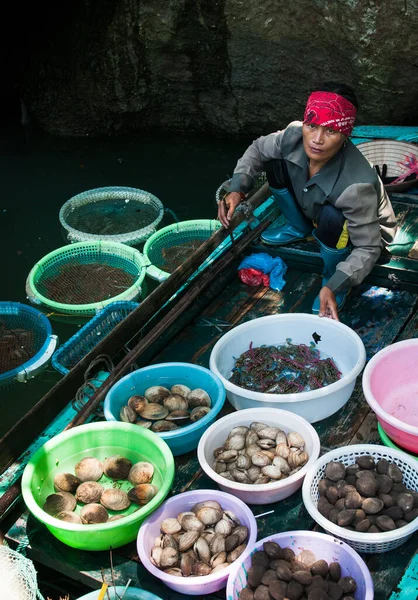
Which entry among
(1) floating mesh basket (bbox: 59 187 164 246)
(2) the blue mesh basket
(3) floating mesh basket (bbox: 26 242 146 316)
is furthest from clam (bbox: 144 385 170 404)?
(1) floating mesh basket (bbox: 59 187 164 246)

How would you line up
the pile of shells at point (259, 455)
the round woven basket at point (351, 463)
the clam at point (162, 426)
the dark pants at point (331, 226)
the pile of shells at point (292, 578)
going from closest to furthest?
the pile of shells at point (292, 578), the round woven basket at point (351, 463), the pile of shells at point (259, 455), the clam at point (162, 426), the dark pants at point (331, 226)

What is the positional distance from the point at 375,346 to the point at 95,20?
5144 millimetres

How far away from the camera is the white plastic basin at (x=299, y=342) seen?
8.96 feet

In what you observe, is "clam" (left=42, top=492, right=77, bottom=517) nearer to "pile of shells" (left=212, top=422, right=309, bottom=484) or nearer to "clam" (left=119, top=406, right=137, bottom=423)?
"clam" (left=119, top=406, right=137, bottom=423)

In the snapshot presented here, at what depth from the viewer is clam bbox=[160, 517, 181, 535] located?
2332 millimetres

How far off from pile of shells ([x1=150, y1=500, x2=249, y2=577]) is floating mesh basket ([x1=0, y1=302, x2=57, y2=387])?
6.69 ft

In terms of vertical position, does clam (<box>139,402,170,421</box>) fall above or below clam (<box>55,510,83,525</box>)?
above

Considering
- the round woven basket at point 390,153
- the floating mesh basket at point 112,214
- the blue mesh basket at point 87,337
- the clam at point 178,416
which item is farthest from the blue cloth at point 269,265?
the floating mesh basket at point 112,214

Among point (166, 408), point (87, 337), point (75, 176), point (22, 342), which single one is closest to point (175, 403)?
point (166, 408)

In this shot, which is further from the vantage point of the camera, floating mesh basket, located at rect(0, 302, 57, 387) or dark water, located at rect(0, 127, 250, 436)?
dark water, located at rect(0, 127, 250, 436)

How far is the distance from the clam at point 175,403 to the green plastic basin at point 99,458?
23 cm

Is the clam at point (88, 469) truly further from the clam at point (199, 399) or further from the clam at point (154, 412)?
the clam at point (199, 399)

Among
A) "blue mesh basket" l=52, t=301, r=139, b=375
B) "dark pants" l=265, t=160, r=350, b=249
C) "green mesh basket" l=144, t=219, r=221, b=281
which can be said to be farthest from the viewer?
"green mesh basket" l=144, t=219, r=221, b=281

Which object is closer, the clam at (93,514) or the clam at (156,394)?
the clam at (93,514)
